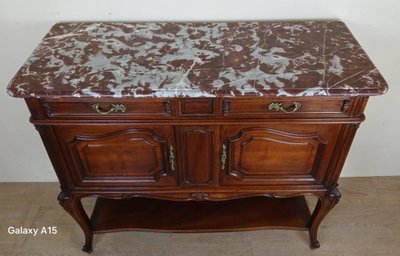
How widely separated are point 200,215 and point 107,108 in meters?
0.71

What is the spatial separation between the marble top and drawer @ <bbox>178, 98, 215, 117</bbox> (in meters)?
0.04

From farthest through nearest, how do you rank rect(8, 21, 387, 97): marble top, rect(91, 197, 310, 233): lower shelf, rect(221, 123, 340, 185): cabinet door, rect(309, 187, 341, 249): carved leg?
rect(91, 197, 310, 233): lower shelf, rect(309, 187, 341, 249): carved leg, rect(221, 123, 340, 185): cabinet door, rect(8, 21, 387, 97): marble top

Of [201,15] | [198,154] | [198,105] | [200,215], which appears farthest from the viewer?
[200,215]

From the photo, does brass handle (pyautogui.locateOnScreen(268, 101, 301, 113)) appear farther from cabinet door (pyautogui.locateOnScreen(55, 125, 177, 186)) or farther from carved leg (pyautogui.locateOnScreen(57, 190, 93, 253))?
carved leg (pyautogui.locateOnScreen(57, 190, 93, 253))

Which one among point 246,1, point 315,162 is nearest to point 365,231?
point 315,162

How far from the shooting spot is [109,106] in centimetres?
93

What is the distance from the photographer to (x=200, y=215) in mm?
1442

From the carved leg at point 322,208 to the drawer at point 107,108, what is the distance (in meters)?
0.64

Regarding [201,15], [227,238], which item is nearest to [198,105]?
[201,15]

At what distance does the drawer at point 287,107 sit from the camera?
2.97ft

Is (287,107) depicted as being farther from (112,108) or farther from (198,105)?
(112,108)

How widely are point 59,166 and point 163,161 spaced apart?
13.1 inches

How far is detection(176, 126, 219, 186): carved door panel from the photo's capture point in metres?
0.99

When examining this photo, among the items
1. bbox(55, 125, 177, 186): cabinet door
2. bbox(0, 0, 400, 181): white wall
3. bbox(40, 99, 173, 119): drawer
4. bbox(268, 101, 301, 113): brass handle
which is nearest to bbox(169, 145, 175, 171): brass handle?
bbox(55, 125, 177, 186): cabinet door
